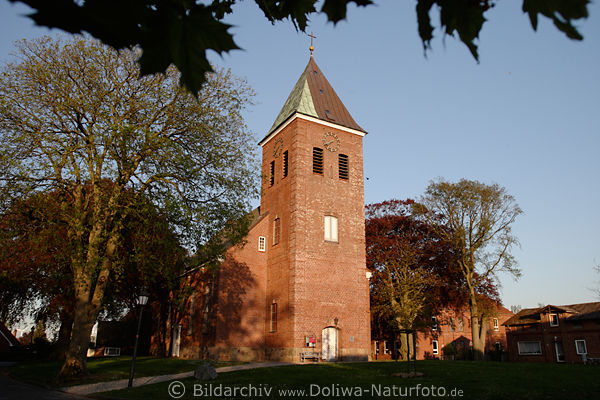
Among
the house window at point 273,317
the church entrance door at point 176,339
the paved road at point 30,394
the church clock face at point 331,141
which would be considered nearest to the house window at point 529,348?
the house window at point 273,317

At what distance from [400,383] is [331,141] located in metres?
20.1

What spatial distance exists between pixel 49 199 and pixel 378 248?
94.8 feet

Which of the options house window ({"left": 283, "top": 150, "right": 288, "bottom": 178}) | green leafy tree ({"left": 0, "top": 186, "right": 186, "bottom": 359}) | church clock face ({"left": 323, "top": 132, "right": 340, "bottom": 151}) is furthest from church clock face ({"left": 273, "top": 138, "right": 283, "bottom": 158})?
green leafy tree ({"left": 0, "top": 186, "right": 186, "bottom": 359})

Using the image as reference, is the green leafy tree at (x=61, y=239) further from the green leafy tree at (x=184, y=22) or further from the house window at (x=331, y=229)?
the green leafy tree at (x=184, y=22)

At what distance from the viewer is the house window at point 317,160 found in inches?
1188

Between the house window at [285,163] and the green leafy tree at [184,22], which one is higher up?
the house window at [285,163]

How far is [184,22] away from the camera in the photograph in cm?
184

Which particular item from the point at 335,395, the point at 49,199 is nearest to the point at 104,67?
the point at 49,199

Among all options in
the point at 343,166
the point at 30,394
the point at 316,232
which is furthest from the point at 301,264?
the point at 30,394

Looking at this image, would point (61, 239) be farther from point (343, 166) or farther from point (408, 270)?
point (408, 270)

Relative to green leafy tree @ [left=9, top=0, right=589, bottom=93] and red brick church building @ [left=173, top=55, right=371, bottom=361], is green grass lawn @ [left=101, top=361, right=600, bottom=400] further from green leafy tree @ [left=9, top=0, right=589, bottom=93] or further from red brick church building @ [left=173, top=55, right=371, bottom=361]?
green leafy tree @ [left=9, top=0, right=589, bottom=93]

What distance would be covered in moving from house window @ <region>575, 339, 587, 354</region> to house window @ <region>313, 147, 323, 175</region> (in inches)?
1174

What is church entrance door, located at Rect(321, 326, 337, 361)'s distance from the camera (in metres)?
26.9

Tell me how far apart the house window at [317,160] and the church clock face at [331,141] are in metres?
0.68
